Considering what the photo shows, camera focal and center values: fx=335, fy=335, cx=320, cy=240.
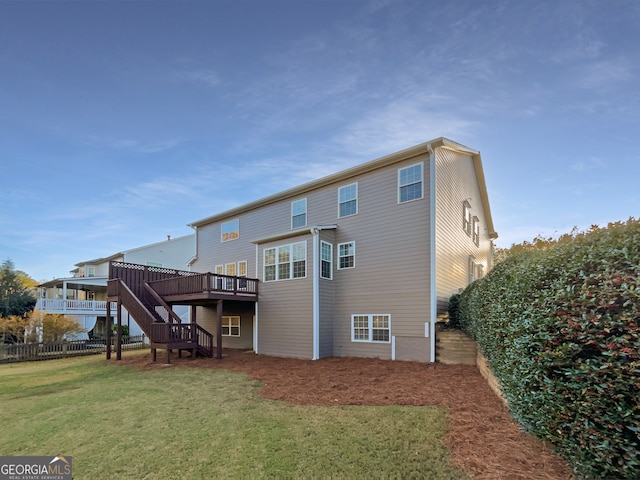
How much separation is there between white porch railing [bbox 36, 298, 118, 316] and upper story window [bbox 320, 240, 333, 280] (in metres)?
16.3

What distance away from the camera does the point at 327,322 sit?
1328cm

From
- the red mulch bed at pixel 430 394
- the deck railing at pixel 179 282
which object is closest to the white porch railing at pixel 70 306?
the deck railing at pixel 179 282

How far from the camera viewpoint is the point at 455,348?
10406 mm

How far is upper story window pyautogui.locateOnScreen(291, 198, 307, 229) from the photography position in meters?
15.4

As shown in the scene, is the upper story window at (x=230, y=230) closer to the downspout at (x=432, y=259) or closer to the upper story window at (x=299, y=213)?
the upper story window at (x=299, y=213)

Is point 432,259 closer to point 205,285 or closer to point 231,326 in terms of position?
point 205,285

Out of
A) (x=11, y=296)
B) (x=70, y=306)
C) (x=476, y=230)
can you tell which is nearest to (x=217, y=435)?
(x=476, y=230)

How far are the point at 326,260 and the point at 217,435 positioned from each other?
9092 mm

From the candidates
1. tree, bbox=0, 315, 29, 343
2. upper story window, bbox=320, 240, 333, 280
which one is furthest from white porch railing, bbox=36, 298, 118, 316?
upper story window, bbox=320, 240, 333, 280

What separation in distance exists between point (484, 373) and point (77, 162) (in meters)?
19.8

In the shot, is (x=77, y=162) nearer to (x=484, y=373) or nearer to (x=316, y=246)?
(x=316, y=246)

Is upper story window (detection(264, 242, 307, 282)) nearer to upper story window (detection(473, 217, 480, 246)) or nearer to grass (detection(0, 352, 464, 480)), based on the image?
grass (detection(0, 352, 464, 480))

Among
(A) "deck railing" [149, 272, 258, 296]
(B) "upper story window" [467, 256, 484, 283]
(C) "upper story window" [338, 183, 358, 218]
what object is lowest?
(A) "deck railing" [149, 272, 258, 296]

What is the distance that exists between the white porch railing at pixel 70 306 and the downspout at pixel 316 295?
53.0 ft
